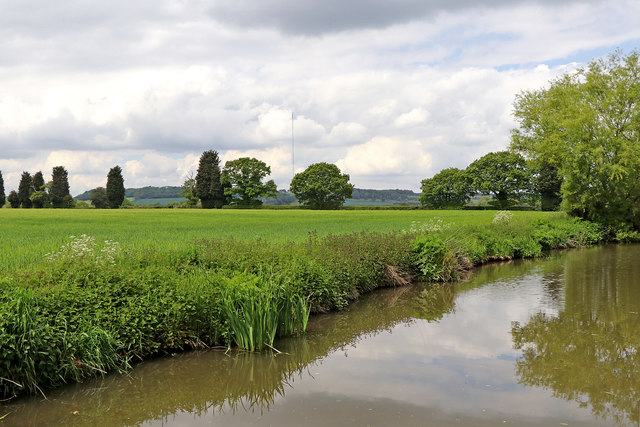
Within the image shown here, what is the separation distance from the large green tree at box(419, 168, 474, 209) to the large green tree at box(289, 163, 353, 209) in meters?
16.2

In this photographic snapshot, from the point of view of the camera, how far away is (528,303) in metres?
12.5

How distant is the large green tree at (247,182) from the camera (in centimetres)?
9069

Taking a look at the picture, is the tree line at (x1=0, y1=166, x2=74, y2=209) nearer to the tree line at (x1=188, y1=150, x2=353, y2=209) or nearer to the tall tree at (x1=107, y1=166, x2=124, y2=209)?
the tall tree at (x1=107, y1=166, x2=124, y2=209)

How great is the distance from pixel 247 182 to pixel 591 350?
281 feet

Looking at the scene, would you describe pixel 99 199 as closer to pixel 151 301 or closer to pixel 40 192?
pixel 40 192

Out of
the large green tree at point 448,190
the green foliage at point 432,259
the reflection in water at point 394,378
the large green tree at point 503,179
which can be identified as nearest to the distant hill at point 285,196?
the large green tree at point 448,190

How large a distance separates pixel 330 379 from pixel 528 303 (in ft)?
23.9

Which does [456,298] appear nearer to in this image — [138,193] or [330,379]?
[330,379]

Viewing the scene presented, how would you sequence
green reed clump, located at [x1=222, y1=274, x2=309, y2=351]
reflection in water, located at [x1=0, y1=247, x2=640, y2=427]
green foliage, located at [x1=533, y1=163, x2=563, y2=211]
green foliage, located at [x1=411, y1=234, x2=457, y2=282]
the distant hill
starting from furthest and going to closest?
the distant hill, green foliage, located at [x1=533, y1=163, x2=563, y2=211], green foliage, located at [x1=411, y1=234, x2=457, y2=282], green reed clump, located at [x1=222, y1=274, x2=309, y2=351], reflection in water, located at [x1=0, y1=247, x2=640, y2=427]

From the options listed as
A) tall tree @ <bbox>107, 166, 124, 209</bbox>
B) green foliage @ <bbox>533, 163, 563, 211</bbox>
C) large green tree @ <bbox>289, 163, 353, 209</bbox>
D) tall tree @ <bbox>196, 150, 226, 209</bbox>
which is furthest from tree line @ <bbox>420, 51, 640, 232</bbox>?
tall tree @ <bbox>107, 166, 124, 209</bbox>

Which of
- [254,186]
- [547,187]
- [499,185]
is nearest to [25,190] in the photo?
[254,186]

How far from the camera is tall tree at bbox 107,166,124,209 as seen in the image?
92.9 metres

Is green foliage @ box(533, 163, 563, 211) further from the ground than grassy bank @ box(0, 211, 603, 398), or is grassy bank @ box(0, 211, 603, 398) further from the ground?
green foliage @ box(533, 163, 563, 211)

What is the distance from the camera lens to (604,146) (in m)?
30.8
